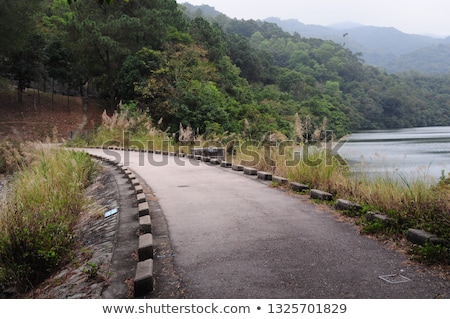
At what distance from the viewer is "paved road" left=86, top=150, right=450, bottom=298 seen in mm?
3209

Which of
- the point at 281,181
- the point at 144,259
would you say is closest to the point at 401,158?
the point at 281,181

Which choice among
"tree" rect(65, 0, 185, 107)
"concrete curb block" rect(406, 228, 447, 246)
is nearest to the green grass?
"concrete curb block" rect(406, 228, 447, 246)

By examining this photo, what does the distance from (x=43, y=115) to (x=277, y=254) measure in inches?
1322

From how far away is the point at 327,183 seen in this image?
6910 mm

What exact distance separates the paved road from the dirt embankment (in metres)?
25.0

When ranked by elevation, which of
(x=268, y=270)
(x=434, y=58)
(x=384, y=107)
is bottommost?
(x=268, y=270)

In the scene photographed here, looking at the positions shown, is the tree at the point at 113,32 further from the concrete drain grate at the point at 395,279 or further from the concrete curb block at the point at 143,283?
the concrete drain grate at the point at 395,279

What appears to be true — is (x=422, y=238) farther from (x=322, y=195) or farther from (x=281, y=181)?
(x=281, y=181)

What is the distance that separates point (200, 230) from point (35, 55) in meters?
31.9

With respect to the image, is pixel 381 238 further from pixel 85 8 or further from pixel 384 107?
pixel 384 107

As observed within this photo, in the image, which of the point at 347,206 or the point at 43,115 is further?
the point at 43,115

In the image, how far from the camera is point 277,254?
157 inches

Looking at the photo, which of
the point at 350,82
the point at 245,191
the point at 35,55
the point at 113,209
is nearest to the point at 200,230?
the point at 113,209

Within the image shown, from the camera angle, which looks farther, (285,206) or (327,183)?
(327,183)
